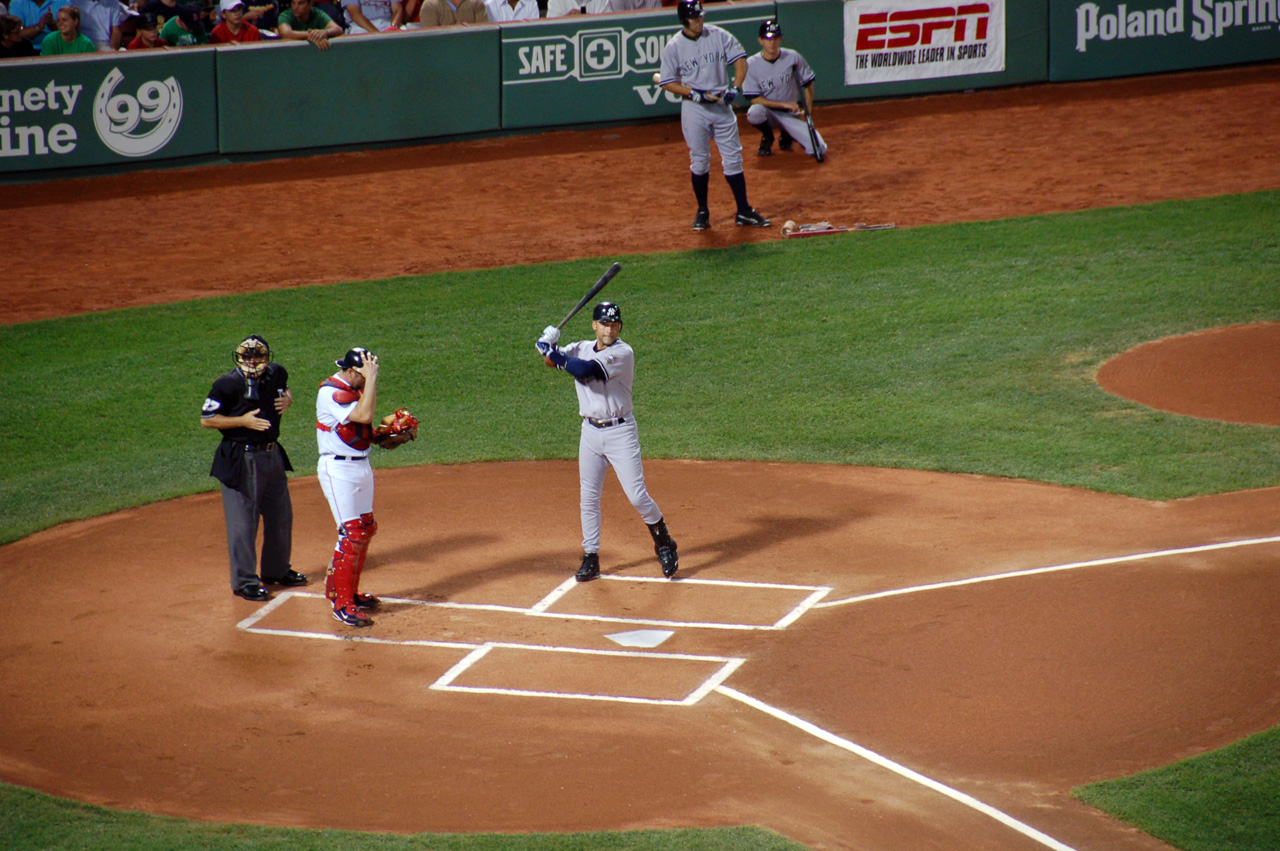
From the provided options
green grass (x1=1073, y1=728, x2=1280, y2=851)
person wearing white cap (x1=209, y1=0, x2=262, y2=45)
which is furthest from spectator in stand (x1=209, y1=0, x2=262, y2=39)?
green grass (x1=1073, y1=728, x2=1280, y2=851)

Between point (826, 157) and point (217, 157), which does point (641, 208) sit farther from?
point (217, 157)

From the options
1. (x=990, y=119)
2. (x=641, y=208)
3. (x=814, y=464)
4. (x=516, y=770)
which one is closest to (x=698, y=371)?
(x=814, y=464)

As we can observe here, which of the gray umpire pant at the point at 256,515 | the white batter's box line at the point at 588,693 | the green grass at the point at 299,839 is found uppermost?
the gray umpire pant at the point at 256,515

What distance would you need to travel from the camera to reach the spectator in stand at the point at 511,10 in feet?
72.9

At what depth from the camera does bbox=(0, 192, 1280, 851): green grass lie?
1222 cm

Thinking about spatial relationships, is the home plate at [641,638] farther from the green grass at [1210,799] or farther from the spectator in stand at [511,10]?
the spectator in stand at [511,10]

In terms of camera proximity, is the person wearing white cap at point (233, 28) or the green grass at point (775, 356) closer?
the green grass at point (775, 356)

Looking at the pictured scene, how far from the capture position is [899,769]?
686 centimetres

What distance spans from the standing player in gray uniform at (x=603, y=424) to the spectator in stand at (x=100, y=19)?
14.2m

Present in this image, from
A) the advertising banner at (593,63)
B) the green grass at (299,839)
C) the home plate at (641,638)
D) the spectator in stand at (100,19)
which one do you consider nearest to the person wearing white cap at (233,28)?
the spectator in stand at (100,19)

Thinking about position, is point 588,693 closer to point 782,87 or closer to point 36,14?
point 782,87

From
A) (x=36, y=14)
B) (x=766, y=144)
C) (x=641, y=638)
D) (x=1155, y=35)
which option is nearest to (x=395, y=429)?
(x=641, y=638)

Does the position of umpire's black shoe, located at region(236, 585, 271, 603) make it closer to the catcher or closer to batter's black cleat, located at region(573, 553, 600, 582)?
the catcher

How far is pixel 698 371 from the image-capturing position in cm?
1469
